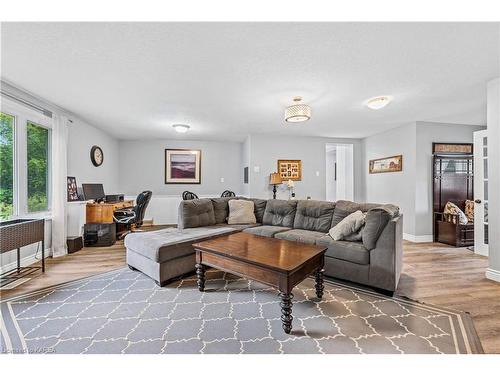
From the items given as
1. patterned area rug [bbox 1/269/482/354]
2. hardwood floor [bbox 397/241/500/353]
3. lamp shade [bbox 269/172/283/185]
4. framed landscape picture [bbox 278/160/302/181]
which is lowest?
hardwood floor [bbox 397/241/500/353]

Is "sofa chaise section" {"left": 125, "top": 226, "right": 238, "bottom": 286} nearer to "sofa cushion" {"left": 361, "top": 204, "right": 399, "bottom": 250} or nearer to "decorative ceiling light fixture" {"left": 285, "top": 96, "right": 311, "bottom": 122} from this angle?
"sofa cushion" {"left": 361, "top": 204, "right": 399, "bottom": 250}

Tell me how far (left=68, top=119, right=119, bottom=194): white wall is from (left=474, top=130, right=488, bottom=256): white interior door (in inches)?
255

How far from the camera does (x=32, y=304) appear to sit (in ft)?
6.57

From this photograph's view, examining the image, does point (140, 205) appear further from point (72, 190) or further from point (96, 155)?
point (96, 155)

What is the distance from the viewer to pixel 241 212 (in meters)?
3.84

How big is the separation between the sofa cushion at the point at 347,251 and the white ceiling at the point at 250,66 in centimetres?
178

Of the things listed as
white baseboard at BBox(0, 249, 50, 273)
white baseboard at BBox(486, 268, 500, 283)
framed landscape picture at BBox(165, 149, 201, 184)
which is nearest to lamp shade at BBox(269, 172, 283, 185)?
framed landscape picture at BBox(165, 149, 201, 184)

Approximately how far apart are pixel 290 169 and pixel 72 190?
4350 mm

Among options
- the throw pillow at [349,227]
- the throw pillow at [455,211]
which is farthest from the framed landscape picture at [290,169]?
the throw pillow at [349,227]

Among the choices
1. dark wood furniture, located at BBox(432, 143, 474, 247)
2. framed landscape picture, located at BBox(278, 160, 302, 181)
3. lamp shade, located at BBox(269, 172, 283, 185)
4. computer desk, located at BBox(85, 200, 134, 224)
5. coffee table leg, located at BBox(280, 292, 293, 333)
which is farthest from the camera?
framed landscape picture, located at BBox(278, 160, 302, 181)

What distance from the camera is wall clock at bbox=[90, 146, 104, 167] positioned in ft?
15.0
